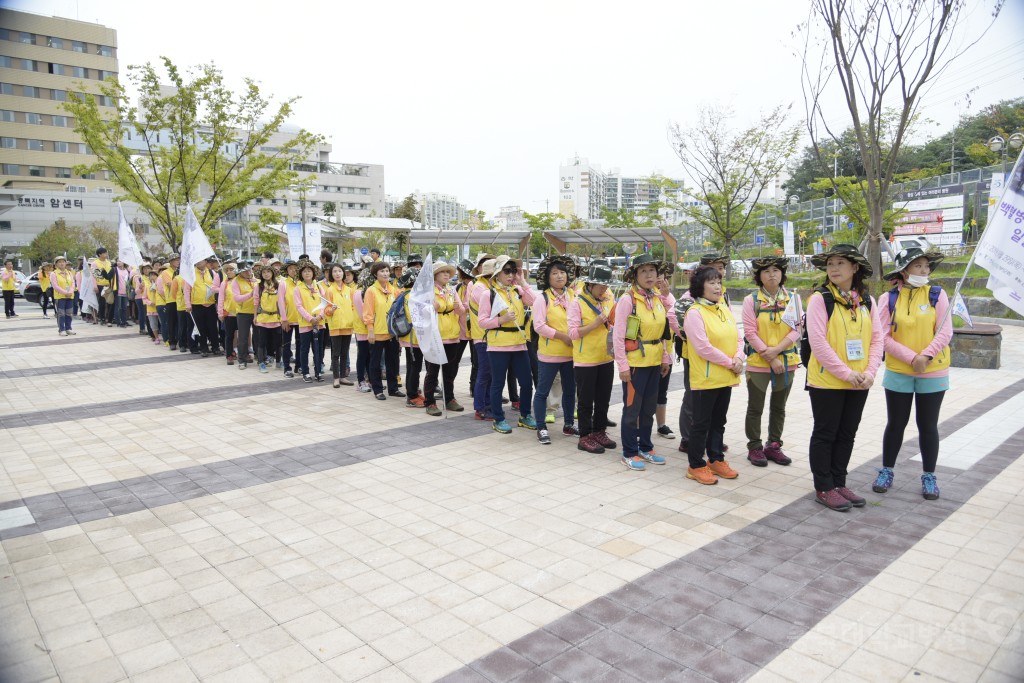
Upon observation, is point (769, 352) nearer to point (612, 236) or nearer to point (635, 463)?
point (635, 463)

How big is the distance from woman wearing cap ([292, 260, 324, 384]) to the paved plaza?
117 inches

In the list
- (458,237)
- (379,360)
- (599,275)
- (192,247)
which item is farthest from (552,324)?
(458,237)

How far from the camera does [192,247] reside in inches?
455

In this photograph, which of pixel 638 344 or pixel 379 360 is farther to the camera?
pixel 379 360

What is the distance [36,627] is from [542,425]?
4.61 metres

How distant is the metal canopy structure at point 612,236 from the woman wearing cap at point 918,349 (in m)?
15.9

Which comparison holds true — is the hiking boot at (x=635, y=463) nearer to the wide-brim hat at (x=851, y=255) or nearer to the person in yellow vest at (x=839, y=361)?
the person in yellow vest at (x=839, y=361)

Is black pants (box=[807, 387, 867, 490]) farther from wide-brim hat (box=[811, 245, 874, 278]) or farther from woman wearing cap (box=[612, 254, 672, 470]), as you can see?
woman wearing cap (box=[612, 254, 672, 470])

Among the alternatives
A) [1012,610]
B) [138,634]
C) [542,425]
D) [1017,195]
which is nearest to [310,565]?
[138,634]

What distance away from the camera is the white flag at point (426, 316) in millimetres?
7770

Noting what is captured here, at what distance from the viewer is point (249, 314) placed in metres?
11.8

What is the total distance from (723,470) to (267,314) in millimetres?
7918

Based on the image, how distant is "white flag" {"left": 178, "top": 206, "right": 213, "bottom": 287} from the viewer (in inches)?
453

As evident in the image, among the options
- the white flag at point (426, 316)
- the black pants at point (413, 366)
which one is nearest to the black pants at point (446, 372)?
the black pants at point (413, 366)
